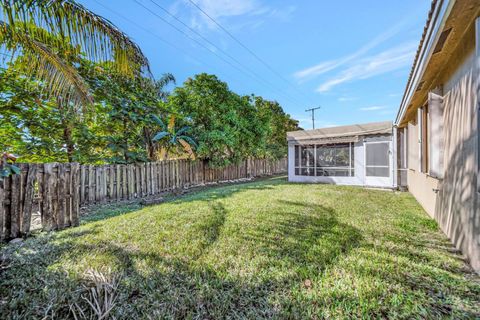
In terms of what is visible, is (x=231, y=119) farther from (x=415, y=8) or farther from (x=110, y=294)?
(x=110, y=294)

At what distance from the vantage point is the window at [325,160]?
37.1 ft

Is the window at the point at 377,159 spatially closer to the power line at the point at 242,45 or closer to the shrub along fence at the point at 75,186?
the shrub along fence at the point at 75,186

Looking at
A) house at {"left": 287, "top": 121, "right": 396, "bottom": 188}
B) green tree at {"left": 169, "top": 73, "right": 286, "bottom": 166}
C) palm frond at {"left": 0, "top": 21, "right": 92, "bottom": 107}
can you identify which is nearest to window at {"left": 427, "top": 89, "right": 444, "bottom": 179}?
house at {"left": 287, "top": 121, "right": 396, "bottom": 188}

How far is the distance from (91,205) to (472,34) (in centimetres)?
988

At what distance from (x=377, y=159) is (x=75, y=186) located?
11.9m

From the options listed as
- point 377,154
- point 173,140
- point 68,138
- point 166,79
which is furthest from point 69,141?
point 377,154

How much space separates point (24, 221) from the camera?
4.05m

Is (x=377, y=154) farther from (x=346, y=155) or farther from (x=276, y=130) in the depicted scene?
(x=276, y=130)

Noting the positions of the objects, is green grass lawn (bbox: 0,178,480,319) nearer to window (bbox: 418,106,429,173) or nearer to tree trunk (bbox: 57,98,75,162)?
→ window (bbox: 418,106,429,173)

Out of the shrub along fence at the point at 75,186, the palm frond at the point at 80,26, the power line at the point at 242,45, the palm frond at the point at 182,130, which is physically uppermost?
the power line at the point at 242,45

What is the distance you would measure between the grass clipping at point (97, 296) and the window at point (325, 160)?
37.5 feet

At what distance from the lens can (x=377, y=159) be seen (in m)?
10.2

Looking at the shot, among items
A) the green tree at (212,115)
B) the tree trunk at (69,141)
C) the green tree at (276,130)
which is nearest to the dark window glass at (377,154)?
the green tree at (212,115)

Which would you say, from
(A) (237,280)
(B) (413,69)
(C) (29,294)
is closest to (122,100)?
(C) (29,294)
